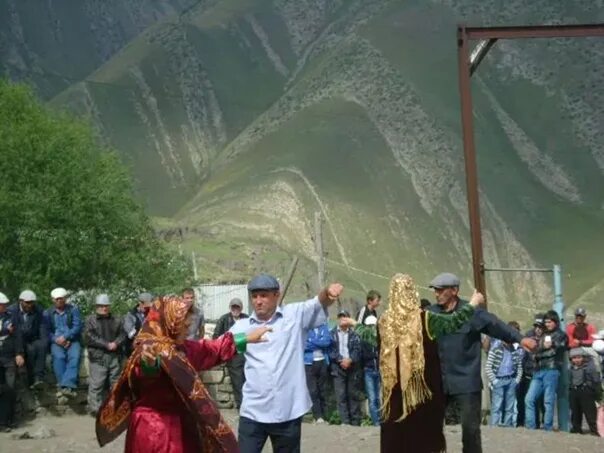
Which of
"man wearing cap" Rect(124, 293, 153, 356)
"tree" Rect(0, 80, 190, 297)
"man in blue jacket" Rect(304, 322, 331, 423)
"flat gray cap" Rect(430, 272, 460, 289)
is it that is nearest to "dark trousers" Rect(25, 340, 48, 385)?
"man wearing cap" Rect(124, 293, 153, 356)

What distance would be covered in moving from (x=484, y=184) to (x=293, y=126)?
569 inches

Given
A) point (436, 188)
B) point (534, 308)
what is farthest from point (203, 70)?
point (534, 308)

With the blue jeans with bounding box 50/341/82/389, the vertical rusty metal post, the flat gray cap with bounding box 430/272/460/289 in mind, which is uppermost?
the vertical rusty metal post

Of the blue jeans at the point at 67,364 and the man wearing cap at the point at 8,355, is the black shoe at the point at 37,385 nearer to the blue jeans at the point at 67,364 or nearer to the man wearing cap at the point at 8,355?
the blue jeans at the point at 67,364

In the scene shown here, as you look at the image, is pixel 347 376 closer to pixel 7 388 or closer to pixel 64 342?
pixel 64 342

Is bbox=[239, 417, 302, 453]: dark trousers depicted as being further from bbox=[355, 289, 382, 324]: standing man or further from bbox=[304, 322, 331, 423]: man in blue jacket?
bbox=[304, 322, 331, 423]: man in blue jacket

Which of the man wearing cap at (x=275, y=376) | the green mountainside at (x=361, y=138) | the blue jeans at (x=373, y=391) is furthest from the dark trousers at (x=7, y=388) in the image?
the green mountainside at (x=361, y=138)

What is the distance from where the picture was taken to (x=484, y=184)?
86.1 metres

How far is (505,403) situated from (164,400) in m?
9.83

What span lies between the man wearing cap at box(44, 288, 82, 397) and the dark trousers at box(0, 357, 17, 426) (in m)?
1.12

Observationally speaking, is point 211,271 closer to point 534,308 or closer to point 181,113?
point 534,308

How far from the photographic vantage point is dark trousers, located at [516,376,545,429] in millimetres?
16125

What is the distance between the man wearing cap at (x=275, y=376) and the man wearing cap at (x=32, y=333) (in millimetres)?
8200

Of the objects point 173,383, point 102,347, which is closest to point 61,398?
point 102,347
